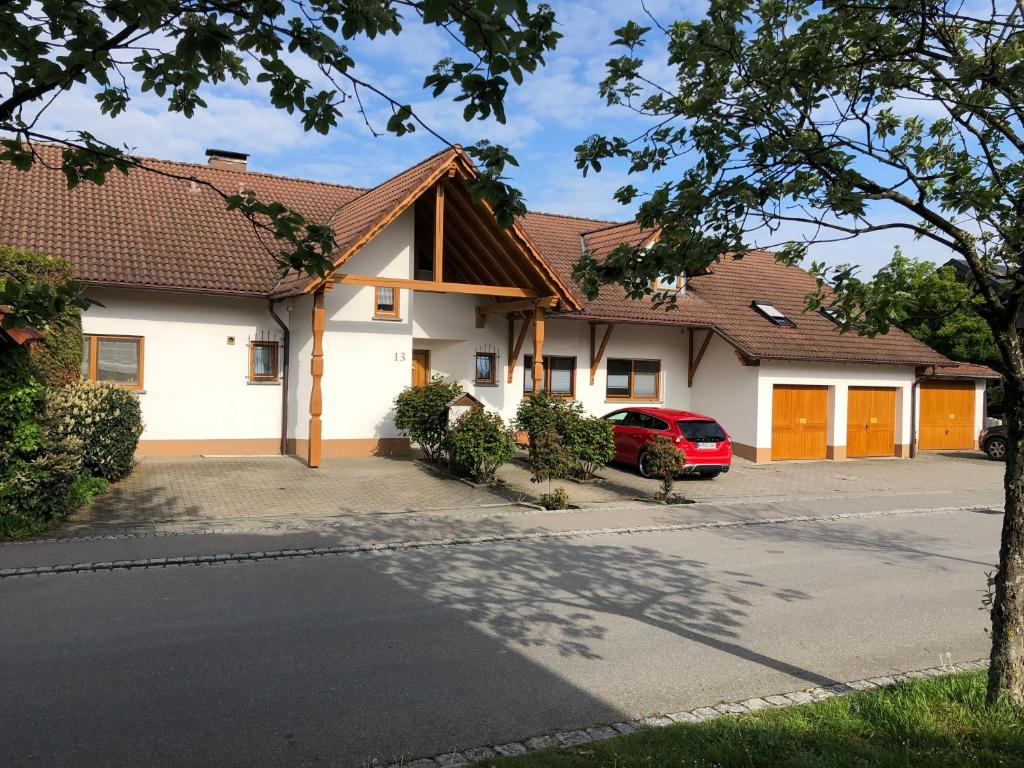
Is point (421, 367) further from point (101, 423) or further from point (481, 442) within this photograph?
point (101, 423)

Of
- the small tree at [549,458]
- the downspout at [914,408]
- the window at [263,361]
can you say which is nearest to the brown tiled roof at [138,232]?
the window at [263,361]

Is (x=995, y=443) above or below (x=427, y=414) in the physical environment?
below

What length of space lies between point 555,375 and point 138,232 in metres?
10.6

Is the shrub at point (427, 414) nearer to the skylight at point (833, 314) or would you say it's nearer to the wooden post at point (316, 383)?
the wooden post at point (316, 383)

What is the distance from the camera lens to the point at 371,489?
14.2m

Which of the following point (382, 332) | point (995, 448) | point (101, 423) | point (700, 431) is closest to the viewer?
point (101, 423)

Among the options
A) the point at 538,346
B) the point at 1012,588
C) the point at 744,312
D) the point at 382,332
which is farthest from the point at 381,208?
the point at 1012,588

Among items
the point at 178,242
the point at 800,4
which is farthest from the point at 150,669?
the point at 178,242

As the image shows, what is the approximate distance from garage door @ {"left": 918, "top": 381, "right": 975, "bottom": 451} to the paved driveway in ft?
18.9

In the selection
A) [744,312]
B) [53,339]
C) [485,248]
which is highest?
[485,248]

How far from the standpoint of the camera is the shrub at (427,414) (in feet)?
54.8

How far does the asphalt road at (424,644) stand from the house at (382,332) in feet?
24.8

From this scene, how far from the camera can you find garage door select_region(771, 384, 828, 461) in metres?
21.8

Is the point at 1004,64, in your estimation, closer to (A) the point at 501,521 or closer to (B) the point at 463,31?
(B) the point at 463,31
